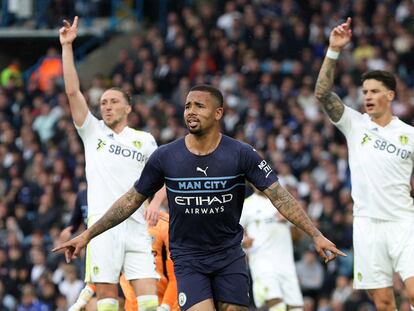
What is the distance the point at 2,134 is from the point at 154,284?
15.1 meters

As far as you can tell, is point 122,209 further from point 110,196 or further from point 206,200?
point 110,196

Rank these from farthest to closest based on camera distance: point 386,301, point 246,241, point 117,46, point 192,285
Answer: point 117,46, point 246,241, point 386,301, point 192,285

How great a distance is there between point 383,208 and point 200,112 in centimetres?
252

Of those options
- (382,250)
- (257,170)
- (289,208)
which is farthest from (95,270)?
(382,250)

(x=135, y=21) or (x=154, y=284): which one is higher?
(x=135, y=21)

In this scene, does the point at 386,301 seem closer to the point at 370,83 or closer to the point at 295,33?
the point at 370,83

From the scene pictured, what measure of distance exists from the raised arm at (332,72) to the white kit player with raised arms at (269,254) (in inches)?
156

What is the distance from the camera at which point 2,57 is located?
31.9 m

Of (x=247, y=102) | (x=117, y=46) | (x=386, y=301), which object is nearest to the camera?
(x=386, y=301)

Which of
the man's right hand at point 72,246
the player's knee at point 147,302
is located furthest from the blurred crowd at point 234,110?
the man's right hand at point 72,246

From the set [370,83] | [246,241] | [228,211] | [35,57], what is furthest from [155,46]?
[228,211]

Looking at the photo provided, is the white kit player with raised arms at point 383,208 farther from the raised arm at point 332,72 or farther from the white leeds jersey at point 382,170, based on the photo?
the raised arm at point 332,72

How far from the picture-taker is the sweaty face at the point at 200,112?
10.4 meters

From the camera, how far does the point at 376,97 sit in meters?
12.2
